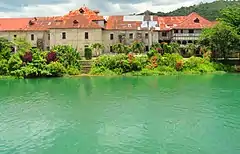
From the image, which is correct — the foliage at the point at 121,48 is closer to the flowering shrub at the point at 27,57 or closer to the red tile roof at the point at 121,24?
the red tile roof at the point at 121,24

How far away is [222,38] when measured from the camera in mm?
42812

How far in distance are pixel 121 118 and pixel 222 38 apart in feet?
88.4

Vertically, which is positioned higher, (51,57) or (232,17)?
(232,17)

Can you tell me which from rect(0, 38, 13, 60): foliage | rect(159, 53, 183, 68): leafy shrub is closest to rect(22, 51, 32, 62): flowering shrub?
rect(0, 38, 13, 60): foliage

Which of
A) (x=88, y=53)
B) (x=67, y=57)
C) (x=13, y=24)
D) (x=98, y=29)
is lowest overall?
(x=67, y=57)

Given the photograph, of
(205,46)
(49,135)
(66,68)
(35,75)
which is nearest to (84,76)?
(66,68)

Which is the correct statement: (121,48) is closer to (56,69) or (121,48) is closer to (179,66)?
(179,66)

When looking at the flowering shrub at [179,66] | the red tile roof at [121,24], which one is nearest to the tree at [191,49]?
the flowering shrub at [179,66]

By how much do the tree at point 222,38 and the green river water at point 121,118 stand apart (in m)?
11.3

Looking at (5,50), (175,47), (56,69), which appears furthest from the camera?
(175,47)

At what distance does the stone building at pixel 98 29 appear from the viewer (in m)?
48.3

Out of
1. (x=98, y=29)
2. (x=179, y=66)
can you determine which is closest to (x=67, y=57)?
(x=98, y=29)

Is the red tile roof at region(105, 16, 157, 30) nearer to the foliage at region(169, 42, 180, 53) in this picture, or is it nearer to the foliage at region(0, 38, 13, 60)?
the foliage at region(169, 42, 180, 53)

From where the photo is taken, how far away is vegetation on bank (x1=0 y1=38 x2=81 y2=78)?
3934 cm
